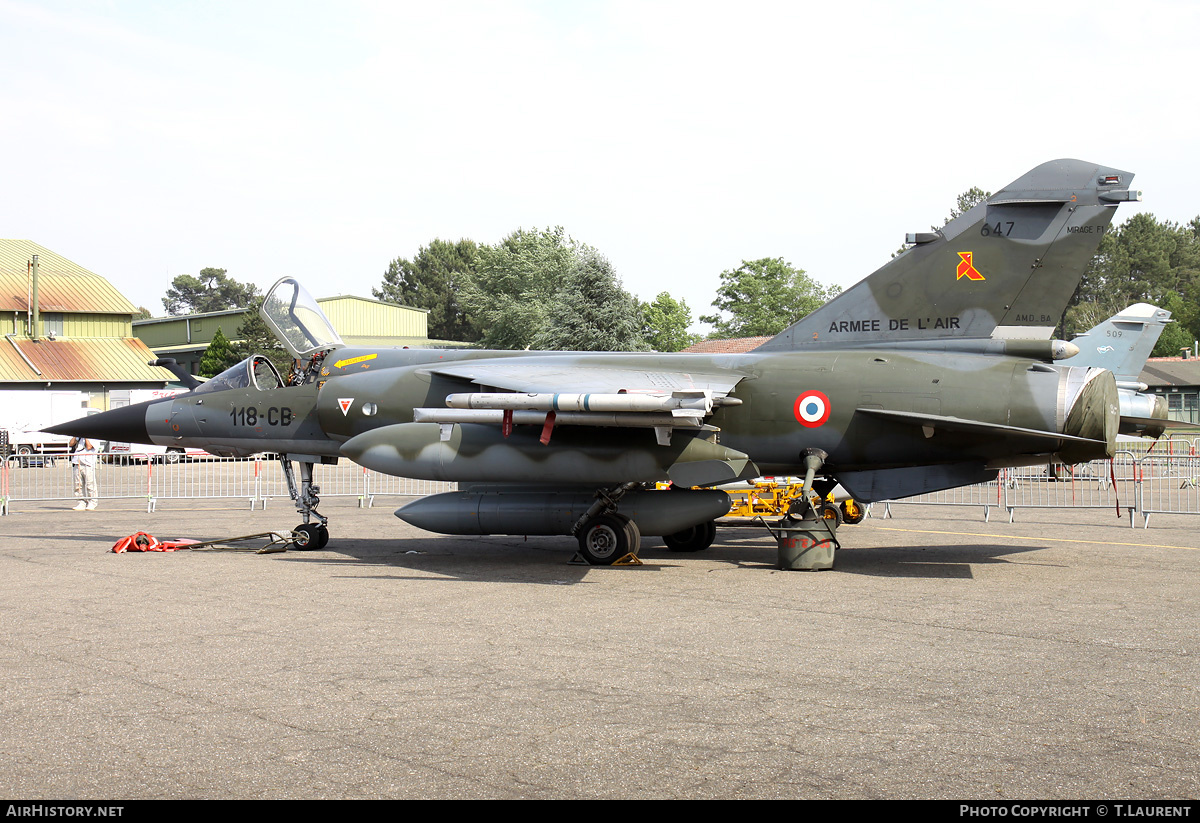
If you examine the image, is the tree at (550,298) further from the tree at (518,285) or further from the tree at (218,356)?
the tree at (218,356)

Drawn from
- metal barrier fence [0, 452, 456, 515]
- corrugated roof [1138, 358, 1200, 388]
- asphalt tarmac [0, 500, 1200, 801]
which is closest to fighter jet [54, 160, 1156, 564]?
asphalt tarmac [0, 500, 1200, 801]

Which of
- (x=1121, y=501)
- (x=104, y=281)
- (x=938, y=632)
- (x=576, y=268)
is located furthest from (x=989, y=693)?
(x=104, y=281)

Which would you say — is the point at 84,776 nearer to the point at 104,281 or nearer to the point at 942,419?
the point at 942,419

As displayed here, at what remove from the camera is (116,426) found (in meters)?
14.4

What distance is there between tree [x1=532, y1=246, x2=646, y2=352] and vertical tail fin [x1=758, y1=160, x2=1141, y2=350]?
29.5 m

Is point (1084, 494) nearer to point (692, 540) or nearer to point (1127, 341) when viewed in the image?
point (1127, 341)

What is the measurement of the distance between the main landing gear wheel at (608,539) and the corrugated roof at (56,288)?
162ft

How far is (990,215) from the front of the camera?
38.4 feet

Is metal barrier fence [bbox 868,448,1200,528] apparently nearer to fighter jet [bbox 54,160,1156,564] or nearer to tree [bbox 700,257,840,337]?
fighter jet [bbox 54,160,1156,564]

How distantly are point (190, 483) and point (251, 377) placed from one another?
13398mm

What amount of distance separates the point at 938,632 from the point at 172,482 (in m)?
23.9

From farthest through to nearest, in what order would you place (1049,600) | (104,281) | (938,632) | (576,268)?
1. (104,281)
2. (576,268)
3. (1049,600)
4. (938,632)

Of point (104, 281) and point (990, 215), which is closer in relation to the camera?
point (990, 215)

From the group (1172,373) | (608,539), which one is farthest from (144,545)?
(1172,373)
